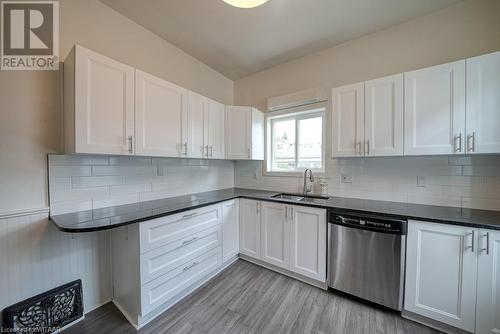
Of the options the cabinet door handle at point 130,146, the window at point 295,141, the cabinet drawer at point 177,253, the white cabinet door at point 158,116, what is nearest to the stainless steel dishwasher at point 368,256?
the window at point 295,141

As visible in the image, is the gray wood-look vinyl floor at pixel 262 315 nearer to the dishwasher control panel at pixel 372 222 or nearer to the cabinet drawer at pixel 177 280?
the cabinet drawer at pixel 177 280

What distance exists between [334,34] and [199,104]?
1.79 meters

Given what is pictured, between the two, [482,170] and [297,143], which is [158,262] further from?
[482,170]

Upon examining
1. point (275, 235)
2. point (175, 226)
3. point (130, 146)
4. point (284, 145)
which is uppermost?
point (284, 145)

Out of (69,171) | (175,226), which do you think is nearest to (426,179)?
(175,226)

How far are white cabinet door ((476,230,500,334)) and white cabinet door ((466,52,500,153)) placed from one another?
27.0 inches

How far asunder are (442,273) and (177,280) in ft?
7.23

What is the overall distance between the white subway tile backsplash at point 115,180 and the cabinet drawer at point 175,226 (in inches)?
23.8

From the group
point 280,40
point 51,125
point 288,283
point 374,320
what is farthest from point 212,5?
point 374,320

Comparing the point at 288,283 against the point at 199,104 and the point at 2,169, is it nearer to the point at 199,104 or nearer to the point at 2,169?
the point at 199,104

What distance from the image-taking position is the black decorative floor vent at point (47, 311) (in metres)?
1.29

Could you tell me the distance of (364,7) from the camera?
179 centimetres

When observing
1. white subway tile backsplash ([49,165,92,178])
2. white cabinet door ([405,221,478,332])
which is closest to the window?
white cabinet door ([405,221,478,332])

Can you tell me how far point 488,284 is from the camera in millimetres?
1304
